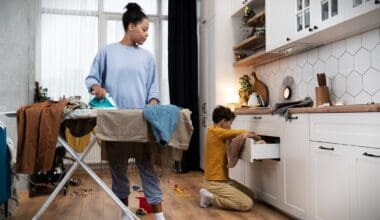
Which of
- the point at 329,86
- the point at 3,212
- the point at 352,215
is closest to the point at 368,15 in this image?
the point at 329,86

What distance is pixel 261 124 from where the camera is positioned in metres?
2.85

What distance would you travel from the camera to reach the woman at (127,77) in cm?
199

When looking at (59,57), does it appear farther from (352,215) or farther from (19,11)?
(352,215)

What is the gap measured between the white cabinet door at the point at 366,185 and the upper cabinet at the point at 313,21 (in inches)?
30.0

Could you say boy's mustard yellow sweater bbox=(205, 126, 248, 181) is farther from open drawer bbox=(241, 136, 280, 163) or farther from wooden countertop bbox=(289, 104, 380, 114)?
wooden countertop bbox=(289, 104, 380, 114)

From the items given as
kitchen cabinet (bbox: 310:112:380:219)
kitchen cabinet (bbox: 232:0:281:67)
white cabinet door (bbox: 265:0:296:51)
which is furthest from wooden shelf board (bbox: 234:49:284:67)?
kitchen cabinet (bbox: 310:112:380:219)

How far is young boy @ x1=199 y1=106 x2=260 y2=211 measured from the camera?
2.64m

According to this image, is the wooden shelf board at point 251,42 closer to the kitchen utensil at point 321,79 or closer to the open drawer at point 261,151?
the kitchen utensil at point 321,79

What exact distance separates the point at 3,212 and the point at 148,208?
1.00 m

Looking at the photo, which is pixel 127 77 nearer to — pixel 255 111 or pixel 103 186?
pixel 103 186

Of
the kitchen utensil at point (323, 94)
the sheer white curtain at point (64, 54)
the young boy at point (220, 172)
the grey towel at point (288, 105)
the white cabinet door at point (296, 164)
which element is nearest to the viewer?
the white cabinet door at point (296, 164)

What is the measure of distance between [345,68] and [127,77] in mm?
1549

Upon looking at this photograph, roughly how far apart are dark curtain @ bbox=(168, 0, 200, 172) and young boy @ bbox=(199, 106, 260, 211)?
5.80 feet

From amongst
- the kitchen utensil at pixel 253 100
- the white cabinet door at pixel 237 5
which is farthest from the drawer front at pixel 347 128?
the white cabinet door at pixel 237 5
